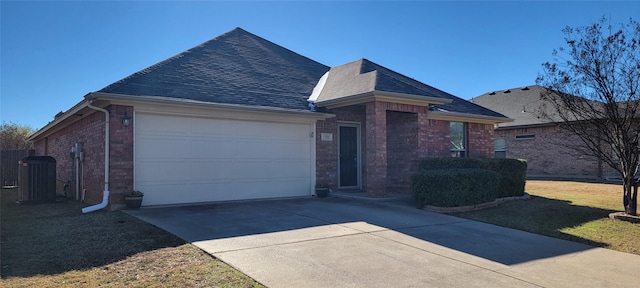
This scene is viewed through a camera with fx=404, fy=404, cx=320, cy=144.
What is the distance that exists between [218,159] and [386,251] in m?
6.10

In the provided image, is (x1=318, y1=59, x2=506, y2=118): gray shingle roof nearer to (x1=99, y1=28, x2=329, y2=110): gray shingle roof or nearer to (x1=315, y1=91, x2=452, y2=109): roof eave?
(x1=315, y1=91, x2=452, y2=109): roof eave

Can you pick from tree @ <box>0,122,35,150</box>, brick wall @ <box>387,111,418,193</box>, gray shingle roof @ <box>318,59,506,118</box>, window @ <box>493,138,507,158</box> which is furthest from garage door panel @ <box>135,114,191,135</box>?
tree @ <box>0,122,35,150</box>

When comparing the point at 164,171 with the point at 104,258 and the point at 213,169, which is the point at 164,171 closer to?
the point at 213,169

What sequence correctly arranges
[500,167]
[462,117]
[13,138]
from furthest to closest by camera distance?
[13,138] < [462,117] < [500,167]

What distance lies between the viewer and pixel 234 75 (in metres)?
12.1

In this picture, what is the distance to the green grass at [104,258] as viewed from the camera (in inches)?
167

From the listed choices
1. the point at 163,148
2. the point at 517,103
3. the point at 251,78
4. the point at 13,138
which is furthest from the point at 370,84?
the point at 13,138

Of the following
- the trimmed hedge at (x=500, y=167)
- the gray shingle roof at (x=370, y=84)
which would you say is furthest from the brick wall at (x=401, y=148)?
the gray shingle roof at (x=370, y=84)

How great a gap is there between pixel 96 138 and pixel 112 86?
1657 mm

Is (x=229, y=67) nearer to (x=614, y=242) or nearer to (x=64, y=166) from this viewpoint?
(x=64, y=166)

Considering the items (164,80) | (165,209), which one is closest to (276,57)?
(164,80)

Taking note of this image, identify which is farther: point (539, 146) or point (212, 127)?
point (539, 146)

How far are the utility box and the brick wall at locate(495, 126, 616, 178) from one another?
66.8 ft

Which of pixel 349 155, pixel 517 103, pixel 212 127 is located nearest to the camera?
pixel 212 127
